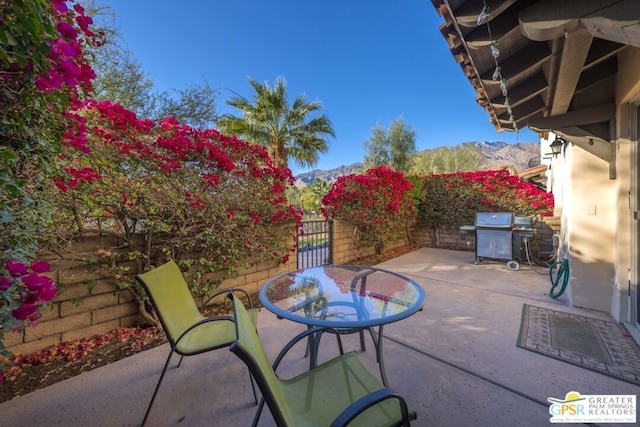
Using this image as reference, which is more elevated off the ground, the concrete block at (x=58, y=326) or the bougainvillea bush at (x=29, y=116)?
the bougainvillea bush at (x=29, y=116)

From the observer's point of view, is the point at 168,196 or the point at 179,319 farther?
the point at 168,196

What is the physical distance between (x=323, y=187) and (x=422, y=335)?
12.7m

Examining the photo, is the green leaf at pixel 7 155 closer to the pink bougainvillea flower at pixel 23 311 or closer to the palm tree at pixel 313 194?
the pink bougainvillea flower at pixel 23 311

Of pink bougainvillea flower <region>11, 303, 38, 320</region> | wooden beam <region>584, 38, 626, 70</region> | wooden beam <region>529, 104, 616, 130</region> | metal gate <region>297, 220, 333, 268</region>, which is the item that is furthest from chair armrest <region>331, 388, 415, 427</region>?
metal gate <region>297, 220, 333, 268</region>

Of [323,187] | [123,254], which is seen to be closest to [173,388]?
[123,254]

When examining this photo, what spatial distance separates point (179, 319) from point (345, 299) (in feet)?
4.13

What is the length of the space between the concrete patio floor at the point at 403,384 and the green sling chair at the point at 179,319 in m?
0.21

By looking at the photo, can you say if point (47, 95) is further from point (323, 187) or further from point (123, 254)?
point (323, 187)

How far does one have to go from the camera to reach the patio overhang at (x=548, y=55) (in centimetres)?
137

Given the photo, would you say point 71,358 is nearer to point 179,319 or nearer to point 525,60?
point 179,319

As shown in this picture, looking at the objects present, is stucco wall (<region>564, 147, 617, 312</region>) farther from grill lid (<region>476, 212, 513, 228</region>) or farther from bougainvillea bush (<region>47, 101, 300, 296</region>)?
bougainvillea bush (<region>47, 101, 300, 296</region>)

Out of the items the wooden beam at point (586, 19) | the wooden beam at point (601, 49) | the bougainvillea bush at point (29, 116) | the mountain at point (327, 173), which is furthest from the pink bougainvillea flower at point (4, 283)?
the wooden beam at point (601, 49)

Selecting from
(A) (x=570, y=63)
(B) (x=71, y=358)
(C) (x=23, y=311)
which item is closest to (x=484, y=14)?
(A) (x=570, y=63)

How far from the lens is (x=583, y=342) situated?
2.43 m
